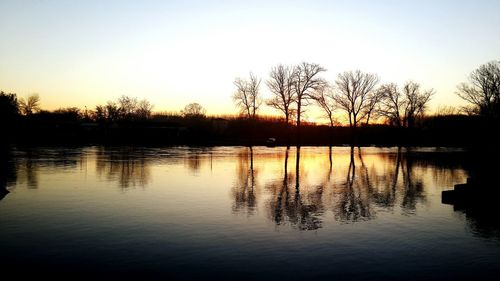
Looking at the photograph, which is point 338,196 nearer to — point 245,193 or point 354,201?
point 354,201

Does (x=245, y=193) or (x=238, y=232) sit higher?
(x=245, y=193)

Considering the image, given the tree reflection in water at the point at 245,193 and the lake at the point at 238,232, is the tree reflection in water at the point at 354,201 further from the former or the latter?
the tree reflection in water at the point at 245,193

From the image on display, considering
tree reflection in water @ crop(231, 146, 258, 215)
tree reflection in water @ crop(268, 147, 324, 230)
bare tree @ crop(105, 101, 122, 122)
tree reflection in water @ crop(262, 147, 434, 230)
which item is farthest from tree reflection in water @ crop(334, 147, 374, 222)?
bare tree @ crop(105, 101, 122, 122)

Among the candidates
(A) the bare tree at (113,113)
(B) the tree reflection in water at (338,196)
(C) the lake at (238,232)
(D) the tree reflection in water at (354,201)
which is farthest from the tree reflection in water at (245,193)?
(A) the bare tree at (113,113)

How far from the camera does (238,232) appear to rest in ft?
34.5

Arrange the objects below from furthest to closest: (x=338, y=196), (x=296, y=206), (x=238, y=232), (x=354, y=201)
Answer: (x=338, y=196)
(x=354, y=201)
(x=296, y=206)
(x=238, y=232)

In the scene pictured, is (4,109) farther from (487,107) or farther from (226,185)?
(487,107)

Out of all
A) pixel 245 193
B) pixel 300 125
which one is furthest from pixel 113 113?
pixel 245 193

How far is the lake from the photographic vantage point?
775 cm

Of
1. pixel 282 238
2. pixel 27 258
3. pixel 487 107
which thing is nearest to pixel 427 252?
pixel 282 238

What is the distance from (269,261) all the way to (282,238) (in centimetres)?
184

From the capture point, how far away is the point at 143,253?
8.62 m

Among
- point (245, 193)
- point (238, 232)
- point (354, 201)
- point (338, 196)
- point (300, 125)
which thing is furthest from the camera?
point (300, 125)

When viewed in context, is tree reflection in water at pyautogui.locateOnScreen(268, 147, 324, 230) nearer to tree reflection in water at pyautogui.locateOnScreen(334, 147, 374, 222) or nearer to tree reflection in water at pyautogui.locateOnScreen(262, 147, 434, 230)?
tree reflection in water at pyautogui.locateOnScreen(262, 147, 434, 230)
